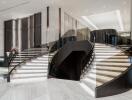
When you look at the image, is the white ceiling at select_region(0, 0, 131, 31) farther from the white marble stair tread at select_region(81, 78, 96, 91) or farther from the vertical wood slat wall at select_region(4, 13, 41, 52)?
the white marble stair tread at select_region(81, 78, 96, 91)

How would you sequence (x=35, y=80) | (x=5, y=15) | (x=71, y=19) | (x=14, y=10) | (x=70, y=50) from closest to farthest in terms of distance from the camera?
(x=35, y=80) → (x=70, y=50) → (x=14, y=10) → (x=5, y=15) → (x=71, y=19)

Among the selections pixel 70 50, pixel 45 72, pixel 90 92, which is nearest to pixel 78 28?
pixel 70 50

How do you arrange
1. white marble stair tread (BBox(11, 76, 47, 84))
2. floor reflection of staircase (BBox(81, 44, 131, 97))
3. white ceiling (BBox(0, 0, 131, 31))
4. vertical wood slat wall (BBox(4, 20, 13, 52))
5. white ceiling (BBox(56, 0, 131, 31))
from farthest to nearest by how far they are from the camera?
vertical wood slat wall (BBox(4, 20, 13, 52)), white ceiling (BBox(56, 0, 131, 31)), white ceiling (BBox(0, 0, 131, 31)), white marble stair tread (BBox(11, 76, 47, 84)), floor reflection of staircase (BBox(81, 44, 131, 97))

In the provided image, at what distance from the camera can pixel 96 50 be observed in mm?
9328

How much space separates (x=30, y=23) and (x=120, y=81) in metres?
9.95

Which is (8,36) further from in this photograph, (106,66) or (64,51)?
(106,66)

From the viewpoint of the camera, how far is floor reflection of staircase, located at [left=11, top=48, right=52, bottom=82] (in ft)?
27.0

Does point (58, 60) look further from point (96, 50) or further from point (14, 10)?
point (14, 10)

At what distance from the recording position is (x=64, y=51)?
10.5 meters

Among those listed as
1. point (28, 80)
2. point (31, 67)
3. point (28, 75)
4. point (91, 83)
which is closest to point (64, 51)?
point (31, 67)

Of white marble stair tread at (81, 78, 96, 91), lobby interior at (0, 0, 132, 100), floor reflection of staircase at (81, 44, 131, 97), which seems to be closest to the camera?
lobby interior at (0, 0, 132, 100)

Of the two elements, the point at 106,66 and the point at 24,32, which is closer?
the point at 106,66

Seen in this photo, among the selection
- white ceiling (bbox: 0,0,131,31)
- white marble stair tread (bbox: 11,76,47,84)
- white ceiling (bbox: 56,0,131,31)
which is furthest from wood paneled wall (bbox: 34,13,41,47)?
white marble stair tread (bbox: 11,76,47,84)

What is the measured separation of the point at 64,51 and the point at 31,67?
234 centimetres
